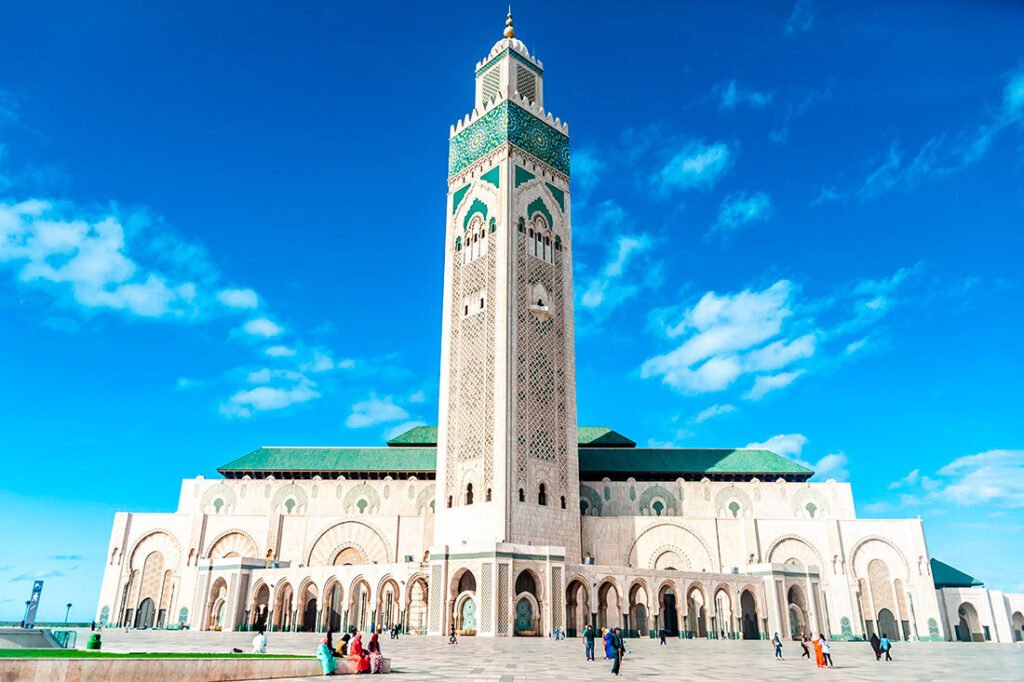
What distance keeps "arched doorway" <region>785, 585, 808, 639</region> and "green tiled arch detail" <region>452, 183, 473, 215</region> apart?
23659 millimetres

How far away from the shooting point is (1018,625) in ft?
124

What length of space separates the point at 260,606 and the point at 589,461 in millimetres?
17640

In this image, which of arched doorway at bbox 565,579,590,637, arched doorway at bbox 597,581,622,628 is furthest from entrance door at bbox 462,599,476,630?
arched doorway at bbox 597,581,622,628

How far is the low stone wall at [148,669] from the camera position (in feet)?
25.7

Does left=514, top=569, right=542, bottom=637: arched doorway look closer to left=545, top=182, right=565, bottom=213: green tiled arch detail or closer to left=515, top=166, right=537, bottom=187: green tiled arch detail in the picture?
left=515, top=166, right=537, bottom=187: green tiled arch detail

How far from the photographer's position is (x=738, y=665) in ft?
45.3

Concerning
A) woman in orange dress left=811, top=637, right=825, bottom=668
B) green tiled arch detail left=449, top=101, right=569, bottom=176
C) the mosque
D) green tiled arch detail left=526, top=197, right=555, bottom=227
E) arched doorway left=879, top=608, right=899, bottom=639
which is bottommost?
woman in orange dress left=811, top=637, right=825, bottom=668

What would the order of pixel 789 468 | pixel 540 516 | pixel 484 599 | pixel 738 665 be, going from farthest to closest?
1. pixel 789 468
2. pixel 540 516
3. pixel 484 599
4. pixel 738 665

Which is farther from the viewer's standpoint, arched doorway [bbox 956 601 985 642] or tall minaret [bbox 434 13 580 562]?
arched doorway [bbox 956 601 985 642]

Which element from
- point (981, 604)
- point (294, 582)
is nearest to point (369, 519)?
point (294, 582)

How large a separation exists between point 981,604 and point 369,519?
3008 centimetres

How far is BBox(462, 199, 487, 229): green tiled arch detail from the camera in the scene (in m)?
35.8

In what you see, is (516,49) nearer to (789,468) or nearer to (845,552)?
(789,468)

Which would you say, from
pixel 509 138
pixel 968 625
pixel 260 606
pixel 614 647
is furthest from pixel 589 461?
pixel 614 647
